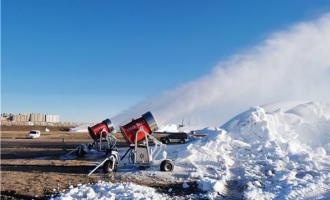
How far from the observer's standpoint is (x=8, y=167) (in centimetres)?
2181

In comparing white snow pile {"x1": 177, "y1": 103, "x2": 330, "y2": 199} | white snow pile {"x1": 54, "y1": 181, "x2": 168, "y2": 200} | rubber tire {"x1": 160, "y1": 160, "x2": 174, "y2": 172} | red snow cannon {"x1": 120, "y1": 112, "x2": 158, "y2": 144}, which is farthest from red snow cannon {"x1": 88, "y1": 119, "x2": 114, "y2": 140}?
white snow pile {"x1": 54, "y1": 181, "x2": 168, "y2": 200}

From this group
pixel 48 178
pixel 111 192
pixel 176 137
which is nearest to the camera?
pixel 111 192

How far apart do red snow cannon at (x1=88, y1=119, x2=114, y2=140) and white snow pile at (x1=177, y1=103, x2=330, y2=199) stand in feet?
19.8

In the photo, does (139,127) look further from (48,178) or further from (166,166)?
(48,178)

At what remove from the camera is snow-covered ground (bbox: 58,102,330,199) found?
15758 millimetres

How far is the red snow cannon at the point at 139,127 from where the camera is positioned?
21.2 m

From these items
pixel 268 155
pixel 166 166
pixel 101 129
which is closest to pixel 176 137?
pixel 101 129

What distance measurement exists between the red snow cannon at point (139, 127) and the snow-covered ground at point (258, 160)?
1.81 meters

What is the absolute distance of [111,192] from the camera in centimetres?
1511

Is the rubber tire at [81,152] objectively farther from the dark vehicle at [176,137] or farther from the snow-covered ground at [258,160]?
the dark vehicle at [176,137]

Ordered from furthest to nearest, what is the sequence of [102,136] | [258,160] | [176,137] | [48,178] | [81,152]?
[176,137] → [102,136] → [81,152] → [258,160] → [48,178]

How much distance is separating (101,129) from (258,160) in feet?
35.0

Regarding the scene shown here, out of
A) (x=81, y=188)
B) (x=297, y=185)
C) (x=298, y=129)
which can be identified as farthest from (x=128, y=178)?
(x=298, y=129)

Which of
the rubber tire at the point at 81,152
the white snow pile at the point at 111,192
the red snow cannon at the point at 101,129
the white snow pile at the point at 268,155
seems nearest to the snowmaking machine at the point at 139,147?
the white snow pile at the point at 268,155
